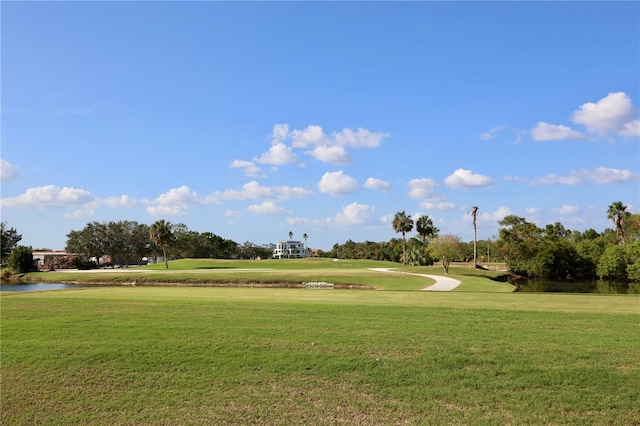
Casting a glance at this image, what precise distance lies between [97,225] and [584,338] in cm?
12170

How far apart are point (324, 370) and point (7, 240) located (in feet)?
341

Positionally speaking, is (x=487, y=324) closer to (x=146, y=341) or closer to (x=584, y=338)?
(x=584, y=338)

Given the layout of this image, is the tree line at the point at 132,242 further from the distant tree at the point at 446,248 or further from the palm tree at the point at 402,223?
the distant tree at the point at 446,248

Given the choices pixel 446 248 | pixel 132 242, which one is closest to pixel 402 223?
pixel 446 248

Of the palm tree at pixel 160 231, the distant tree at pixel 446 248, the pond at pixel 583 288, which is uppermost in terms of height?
the palm tree at pixel 160 231

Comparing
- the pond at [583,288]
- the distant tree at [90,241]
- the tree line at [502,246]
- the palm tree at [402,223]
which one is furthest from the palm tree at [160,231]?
the pond at [583,288]

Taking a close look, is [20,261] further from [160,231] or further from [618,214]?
[618,214]

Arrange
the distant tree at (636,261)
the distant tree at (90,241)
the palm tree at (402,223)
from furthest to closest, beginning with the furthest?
1. the distant tree at (90,241)
2. the palm tree at (402,223)
3. the distant tree at (636,261)

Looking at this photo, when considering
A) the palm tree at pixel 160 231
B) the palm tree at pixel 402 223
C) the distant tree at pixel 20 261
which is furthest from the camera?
the palm tree at pixel 402 223

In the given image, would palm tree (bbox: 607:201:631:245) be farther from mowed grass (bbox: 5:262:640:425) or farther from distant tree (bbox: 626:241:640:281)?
mowed grass (bbox: 5:262:640:425)

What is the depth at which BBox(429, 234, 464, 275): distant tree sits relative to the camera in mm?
58344

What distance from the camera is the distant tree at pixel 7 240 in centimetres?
8994

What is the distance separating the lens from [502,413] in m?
7.92

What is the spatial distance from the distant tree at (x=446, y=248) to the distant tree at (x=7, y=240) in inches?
3154
